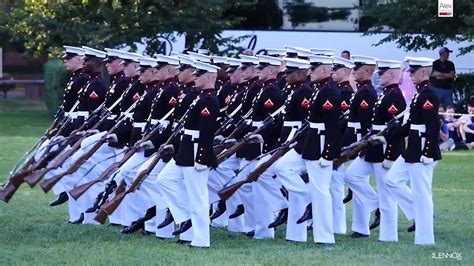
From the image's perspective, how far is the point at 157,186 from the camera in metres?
14.1

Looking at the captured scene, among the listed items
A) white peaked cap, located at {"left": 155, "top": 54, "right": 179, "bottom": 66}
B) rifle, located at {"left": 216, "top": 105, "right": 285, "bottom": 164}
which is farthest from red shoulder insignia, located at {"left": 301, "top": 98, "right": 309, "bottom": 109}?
white peaked cap, located at {"left": 155, "top": 54, "right": 179, "bottom": 66}

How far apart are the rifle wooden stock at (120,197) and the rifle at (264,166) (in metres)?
0.75

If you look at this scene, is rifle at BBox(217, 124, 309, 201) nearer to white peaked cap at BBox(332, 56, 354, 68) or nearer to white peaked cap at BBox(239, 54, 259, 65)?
white peaked cap at BBox(332, 56, 354, 68)

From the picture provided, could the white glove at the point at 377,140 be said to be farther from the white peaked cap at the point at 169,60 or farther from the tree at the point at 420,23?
the tree at the point at 420,23

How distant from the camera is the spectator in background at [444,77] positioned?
88.9 feet

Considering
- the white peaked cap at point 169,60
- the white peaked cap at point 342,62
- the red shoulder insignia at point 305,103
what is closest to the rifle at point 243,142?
the red shoulder insignia at point 305,103

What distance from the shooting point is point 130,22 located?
3353 cm

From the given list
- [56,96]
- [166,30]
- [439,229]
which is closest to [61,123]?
[439,229]

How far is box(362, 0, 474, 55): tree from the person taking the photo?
29.1 m

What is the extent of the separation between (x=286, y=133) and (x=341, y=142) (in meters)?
0.58

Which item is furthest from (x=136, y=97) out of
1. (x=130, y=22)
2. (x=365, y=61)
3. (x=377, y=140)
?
(x=130, y=22)

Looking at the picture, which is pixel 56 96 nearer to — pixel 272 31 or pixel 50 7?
pixel 50 7

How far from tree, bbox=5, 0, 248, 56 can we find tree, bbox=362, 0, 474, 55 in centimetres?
492

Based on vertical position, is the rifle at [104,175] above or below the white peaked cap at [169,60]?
below
